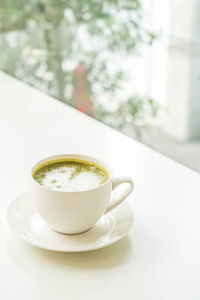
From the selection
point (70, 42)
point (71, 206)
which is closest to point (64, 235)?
point (71, 206)

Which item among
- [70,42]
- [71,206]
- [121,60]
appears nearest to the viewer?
[71,206]

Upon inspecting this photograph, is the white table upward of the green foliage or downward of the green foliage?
upward

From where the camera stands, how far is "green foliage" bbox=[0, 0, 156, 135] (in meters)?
2.17

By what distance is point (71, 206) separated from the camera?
0.57 meters

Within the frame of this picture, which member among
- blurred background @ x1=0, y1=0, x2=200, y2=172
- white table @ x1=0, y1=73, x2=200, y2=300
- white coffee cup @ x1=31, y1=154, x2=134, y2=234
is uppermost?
white coffee cup @ x1=31, y1=154, x2=134, y2=234

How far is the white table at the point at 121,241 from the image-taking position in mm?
529

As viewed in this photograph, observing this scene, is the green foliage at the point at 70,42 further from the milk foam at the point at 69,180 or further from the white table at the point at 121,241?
the milk foam at the point at 69,180

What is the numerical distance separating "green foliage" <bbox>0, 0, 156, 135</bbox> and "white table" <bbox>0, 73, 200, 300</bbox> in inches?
45.2

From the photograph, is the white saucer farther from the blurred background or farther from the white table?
the blurred background

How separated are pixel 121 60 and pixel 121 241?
1.69 meters

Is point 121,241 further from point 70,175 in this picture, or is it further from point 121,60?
point 121,60

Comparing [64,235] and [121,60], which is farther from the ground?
[64,235]

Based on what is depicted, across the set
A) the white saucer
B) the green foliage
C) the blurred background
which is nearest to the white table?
the white saucer

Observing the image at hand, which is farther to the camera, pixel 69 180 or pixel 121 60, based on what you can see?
pixel 121 60
